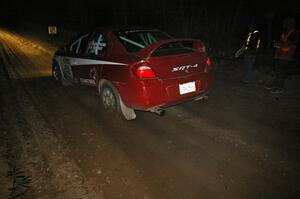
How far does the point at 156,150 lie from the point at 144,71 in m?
1.22

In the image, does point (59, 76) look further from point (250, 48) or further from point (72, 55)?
point (250, 48)

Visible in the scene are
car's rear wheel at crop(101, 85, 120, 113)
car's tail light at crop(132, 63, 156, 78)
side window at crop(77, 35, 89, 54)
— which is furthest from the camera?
side window at crop(77, 35, 89, 54)

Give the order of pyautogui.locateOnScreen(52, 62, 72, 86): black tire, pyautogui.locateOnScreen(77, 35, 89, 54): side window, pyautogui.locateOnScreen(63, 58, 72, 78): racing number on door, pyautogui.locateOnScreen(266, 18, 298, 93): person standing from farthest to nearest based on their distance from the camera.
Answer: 1. pyautogui.locateOnScreen(52, 62, 72, 86): black tire
2. pyautogui.locateOnScreen(63, 58, 72, 78): racing number on door
3. pyautogui.locateOnScreen(266, 18, 298, 93): person standing
4. pyautogui.locateOnScreen(77, 35, 89, 54): side window

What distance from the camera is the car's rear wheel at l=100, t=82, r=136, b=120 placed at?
181 inches

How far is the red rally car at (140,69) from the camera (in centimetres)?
402

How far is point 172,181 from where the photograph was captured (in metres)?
2.96

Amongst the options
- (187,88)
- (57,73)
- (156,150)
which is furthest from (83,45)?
(156,150)

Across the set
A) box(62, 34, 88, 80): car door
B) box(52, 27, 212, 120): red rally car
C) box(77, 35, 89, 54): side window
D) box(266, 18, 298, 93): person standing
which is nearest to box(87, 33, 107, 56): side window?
box(52, 27, 212, 120): red rally car

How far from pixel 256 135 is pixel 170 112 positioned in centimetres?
174

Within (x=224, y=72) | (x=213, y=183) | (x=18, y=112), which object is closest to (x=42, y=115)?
(x=18, y=112)

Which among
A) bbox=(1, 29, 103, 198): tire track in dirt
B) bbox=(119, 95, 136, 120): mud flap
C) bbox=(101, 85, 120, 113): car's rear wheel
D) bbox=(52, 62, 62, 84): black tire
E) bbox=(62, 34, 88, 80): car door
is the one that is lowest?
bbox=(1, 29, 103, 198): tire track in dirt

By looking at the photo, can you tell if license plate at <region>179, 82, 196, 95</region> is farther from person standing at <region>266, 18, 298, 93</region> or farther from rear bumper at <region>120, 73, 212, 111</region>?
person standing at <region>266, 18, 298, 93</region>

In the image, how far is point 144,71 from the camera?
3969 mm

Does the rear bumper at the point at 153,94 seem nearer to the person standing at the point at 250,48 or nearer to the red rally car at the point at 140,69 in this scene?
the red rally car at the point at 140,69
